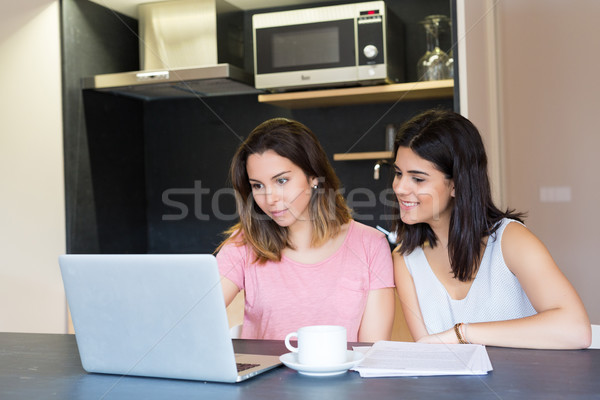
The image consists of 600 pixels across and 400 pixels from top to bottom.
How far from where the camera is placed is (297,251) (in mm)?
1673

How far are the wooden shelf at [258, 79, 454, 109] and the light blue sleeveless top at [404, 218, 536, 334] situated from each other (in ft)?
4.27

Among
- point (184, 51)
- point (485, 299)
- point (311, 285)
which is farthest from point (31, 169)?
point (485, 299)

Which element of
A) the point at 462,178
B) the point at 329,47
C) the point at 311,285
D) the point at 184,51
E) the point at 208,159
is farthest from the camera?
the point at 208,159

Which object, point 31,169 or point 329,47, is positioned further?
point 329,47

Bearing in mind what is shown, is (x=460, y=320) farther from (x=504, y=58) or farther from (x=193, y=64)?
(x=193, y=64)

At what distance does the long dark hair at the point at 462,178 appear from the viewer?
150 centimetres

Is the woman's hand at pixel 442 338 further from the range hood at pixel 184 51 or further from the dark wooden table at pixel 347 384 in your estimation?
the range hood at pixel 184 51

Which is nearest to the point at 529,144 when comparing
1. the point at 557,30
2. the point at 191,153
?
the point at 557,30

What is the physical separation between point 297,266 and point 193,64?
5.36ft

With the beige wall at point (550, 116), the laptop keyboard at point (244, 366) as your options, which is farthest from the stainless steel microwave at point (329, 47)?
the laptop keyboard at point (244, 366)

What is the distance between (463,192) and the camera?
1504 millimetres

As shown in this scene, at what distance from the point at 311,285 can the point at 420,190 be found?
353mm

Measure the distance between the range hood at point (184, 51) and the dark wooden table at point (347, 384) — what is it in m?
1.98

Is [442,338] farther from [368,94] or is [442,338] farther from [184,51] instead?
[184,51]
